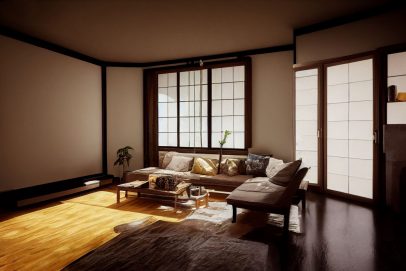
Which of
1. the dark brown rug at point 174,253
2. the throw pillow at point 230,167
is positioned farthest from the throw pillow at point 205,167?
the dark brown rug at point 174,253

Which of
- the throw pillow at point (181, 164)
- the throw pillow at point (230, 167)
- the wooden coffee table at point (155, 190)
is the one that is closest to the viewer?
the wooden coffee table at point (155, 190)

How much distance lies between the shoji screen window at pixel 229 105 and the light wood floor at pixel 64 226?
88.9 inches

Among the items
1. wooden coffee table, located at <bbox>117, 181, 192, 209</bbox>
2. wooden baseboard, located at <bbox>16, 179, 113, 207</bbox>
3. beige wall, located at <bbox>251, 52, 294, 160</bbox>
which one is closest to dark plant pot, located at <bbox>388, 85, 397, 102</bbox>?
beige wall, located at <bbox>251, 52, 294, 160</bbox>

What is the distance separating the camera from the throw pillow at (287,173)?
11.0ft

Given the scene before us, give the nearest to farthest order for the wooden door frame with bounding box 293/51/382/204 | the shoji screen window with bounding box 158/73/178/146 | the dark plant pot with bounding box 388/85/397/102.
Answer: the dark plant pot with bounding box 388/85/397/102, the wooden door frame with bounding box 293/51/382/204, the shoji screen window with bounding box 158/73/178/146

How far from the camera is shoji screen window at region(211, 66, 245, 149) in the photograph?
222 inches

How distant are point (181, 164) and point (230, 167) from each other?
1.14m

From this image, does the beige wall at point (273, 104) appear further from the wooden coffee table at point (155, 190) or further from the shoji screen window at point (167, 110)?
the shoji screen window at point (167, 110)

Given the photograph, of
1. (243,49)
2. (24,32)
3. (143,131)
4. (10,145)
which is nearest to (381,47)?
(243,49)

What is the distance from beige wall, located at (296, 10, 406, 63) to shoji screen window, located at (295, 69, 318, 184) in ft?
1.17

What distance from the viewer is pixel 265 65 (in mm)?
5309

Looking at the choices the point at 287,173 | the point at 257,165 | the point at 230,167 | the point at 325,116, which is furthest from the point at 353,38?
the point at 230,167

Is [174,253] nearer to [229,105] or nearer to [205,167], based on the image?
[205,167]

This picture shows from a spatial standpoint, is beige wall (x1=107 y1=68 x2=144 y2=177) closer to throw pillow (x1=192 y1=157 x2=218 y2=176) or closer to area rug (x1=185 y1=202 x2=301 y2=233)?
throw pillow (x1=192 y1=157 x2=218 y2=176)
